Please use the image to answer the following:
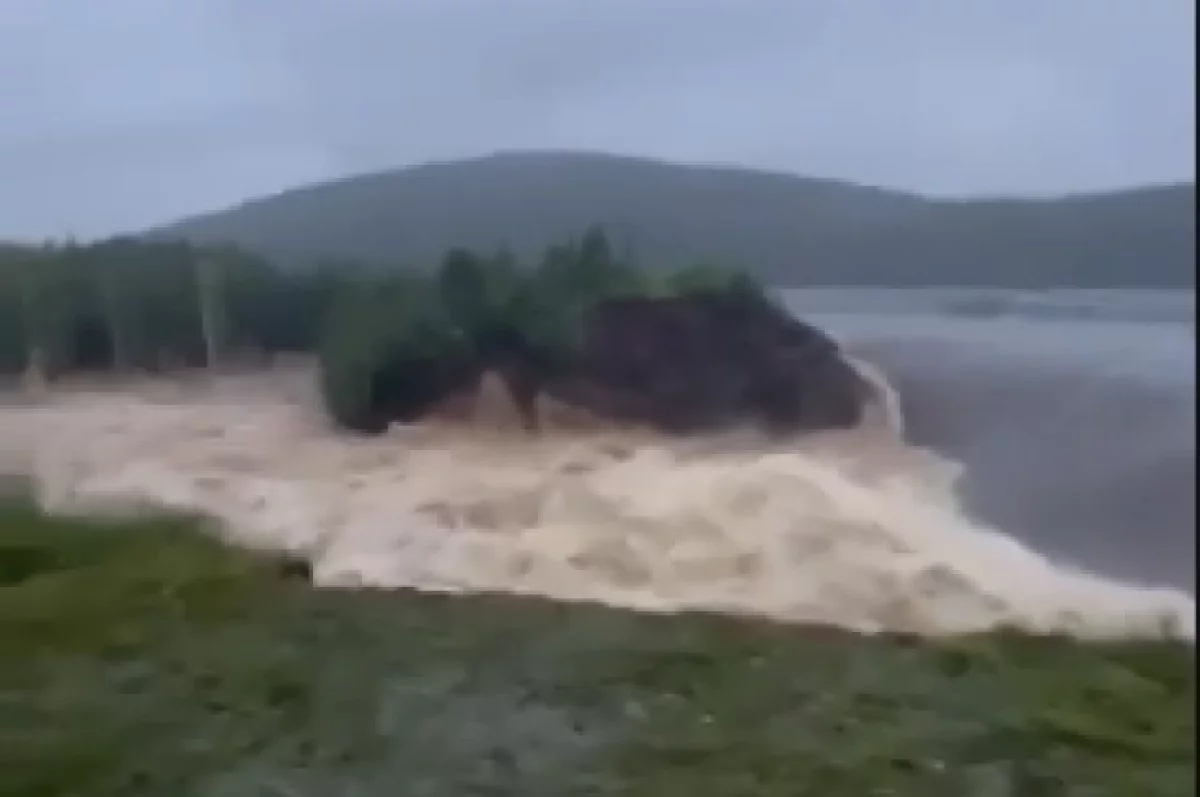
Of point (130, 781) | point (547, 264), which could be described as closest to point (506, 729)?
point (130, 781)

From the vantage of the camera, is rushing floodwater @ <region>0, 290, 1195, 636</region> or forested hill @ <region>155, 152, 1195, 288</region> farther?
forested hill @ <region>155, 152, 1195, 288</region>

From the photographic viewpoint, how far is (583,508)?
6.73 feet

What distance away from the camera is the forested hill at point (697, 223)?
1845 mm

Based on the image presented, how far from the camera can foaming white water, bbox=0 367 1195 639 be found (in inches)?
69.9

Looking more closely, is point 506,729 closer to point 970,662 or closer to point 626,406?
point 970,662

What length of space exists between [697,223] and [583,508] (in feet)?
1.41

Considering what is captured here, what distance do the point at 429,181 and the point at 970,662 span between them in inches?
45.0

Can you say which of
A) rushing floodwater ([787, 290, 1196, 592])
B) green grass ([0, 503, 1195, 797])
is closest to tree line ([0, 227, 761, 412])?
rushing floodwater ([787, 290, 1196, 592])

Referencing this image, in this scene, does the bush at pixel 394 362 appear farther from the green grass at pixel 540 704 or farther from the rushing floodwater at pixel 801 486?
the green grass at pixel 540 704

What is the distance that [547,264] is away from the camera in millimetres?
2195

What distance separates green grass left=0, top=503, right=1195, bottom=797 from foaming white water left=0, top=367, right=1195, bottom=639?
4.4 inches

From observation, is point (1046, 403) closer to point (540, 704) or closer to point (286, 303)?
point (540, 704)

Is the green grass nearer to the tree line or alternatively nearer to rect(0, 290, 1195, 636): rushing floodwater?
rect(0, 290, 1195, 636): rushing floodwater

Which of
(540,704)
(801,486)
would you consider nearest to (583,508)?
(801,486)
